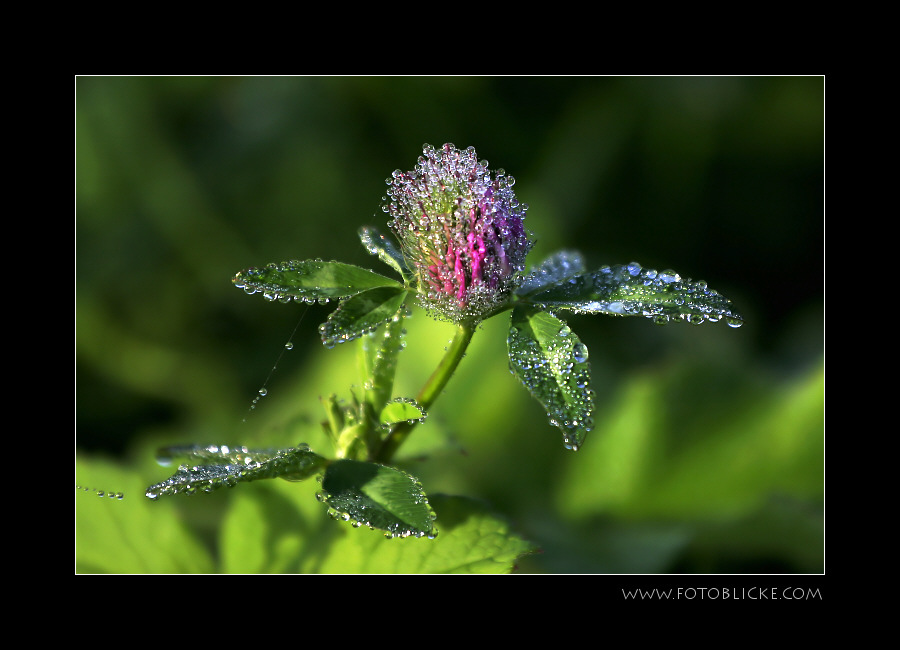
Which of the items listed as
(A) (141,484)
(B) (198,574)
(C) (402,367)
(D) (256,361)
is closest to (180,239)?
(D) (256,361)

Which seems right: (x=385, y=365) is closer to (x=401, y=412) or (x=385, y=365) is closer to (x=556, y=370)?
(x=401, y=412)

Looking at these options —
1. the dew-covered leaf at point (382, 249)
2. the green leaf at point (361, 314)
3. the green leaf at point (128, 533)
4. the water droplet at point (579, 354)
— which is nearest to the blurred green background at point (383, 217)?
the green leaf at point (128, 533)

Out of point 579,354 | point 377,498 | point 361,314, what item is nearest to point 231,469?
point 377,498

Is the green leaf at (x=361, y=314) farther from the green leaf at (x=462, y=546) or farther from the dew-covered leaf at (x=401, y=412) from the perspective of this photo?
the green leaf at (x=462, y=546)

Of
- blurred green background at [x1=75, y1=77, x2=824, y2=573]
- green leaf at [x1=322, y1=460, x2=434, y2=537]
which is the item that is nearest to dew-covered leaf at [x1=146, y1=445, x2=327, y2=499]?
green leaf at [x1=322, y1=460, x2=434, y2=537]

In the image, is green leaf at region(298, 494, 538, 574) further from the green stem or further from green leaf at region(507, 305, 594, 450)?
green leaf at region(507, 305, 594, 450)
